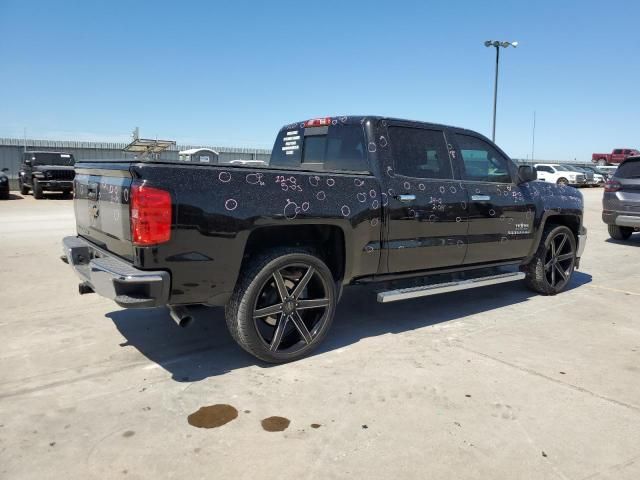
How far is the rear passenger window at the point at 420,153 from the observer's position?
4574mm

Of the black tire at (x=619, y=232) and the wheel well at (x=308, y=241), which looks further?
the black tire at (x=619, y=232)

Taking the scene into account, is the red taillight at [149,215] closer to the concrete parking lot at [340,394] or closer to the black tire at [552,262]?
the concrete parking lot at [340,394]

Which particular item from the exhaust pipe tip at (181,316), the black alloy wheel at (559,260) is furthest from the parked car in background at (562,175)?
the exhaust pipe tip at (181,316)

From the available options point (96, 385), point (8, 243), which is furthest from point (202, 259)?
point (8, 243)

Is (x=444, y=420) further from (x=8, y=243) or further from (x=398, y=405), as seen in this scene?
(x=8, y=243)

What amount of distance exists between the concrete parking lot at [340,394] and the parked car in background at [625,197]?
16.3ft

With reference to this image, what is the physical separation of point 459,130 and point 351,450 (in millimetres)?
3509

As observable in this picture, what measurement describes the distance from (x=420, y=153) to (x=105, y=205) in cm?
274

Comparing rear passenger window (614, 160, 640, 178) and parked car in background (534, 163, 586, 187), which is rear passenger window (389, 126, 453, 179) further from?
parked car in background (534, 163, 586, 187)

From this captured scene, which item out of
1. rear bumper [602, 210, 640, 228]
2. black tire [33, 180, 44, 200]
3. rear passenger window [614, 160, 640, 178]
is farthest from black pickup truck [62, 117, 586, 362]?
black tire [33, 180, 44, 200]

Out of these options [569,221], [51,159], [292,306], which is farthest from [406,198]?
[51,159]

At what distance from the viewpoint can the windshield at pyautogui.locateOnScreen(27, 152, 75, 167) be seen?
2006cm

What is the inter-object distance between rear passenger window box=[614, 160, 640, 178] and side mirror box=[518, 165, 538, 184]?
5.65m

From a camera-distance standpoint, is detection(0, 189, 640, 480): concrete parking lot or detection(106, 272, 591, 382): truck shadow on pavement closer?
detection(0, 189, 640, 480): concrete parking lot
